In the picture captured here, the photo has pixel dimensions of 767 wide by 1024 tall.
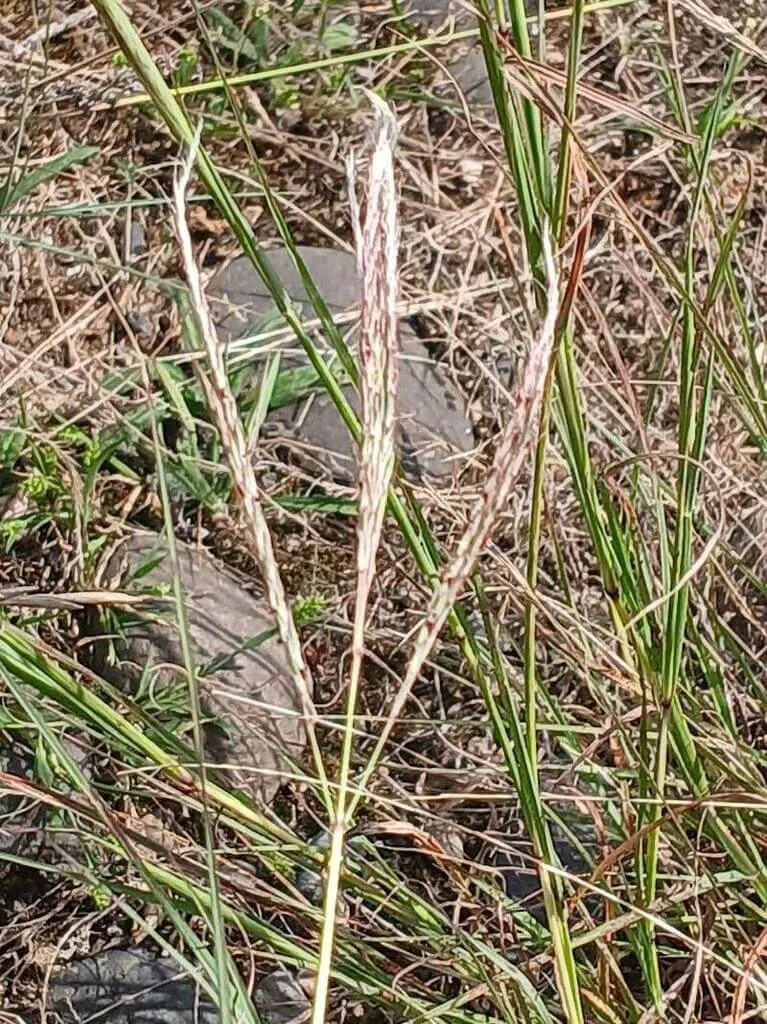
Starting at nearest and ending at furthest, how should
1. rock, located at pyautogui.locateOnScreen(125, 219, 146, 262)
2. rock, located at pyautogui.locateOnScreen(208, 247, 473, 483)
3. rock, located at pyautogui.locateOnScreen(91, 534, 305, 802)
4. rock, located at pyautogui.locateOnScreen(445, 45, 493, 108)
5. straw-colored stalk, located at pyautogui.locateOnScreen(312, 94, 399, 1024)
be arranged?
straw-colored stalk, located at pyautogui.locateOnScreen(312, 94, 399, 1024) < rock, located at pyautogui.locateOnScreen(91, 534, 305, 802) < rock, located at pyautogui.locateOnScreen(208, 247, 473, 483) < rock, located at pyautogui.locateOnScreen(125, 219, 146, 262) < rock, located at pyautogui.locateOnScreen(445, 45, 493, 108)

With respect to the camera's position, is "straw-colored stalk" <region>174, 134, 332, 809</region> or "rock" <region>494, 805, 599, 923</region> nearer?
"straw-colored stalk" <region>174, 134, 332, 809</region>

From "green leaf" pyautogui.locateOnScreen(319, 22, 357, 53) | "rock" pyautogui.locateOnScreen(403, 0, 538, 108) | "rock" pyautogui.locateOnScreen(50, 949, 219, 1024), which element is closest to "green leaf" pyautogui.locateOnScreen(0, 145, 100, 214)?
"green leaf" pyautogui.locateOnScreen(319, 22, 357, 53)

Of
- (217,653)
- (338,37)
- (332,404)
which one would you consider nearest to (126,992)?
(217,653)

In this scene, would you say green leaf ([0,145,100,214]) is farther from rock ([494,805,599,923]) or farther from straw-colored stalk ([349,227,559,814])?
straw-colored stalk ([349,227,559,814])

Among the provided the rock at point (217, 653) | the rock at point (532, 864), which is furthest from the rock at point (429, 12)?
the rock at point (532, 864)

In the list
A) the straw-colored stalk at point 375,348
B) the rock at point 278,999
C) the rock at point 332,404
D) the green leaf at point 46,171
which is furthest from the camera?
the rock at point 332,404

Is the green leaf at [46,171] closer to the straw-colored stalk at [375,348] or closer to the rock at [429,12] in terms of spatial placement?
the rock at [429,12]

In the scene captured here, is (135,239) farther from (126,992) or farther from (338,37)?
(126,992)
